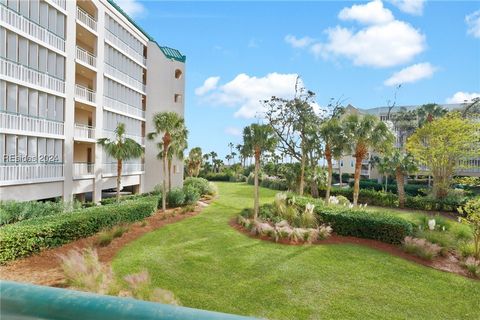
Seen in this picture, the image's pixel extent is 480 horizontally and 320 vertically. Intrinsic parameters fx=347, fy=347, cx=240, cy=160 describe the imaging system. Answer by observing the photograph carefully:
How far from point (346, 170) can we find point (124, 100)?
174 feet

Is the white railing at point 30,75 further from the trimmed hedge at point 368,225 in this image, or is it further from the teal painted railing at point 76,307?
the teal painted railing at point 76,307

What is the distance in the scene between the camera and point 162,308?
4.07 feet

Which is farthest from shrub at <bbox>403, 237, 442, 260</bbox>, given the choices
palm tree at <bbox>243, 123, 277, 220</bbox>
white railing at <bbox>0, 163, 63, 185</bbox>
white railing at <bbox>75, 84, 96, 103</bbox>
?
white railing at <bbox>75, 84, 96, 103</bbox>

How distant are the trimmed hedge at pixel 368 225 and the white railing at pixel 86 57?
1940 cm

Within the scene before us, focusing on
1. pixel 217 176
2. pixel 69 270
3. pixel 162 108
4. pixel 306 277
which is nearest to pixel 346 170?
pixel 217 176

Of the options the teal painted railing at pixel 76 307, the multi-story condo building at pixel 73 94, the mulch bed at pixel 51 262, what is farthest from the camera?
the multi-story condo building at pixel 73 94

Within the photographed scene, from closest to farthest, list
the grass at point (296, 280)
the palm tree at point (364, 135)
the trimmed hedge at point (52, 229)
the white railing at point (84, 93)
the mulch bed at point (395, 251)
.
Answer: the grass at point (296, 280) < the trimmed hedge at point (52, 229) < the mulch bed at point (395, 251) < the palm tree at point (364, 135) < the white railing at point (84, 93)

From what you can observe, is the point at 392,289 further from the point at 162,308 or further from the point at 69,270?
the point at 162,308

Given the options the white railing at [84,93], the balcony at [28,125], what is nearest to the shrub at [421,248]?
the balcony at [28,125]

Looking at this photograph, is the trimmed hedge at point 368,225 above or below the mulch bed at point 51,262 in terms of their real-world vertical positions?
above

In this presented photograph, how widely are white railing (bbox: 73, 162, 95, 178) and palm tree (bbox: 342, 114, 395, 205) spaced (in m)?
18.7

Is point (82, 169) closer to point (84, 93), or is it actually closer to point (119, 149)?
point (119, 149)

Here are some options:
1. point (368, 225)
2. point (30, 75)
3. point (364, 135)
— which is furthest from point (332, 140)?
point (30, 75)

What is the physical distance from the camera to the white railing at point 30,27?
56.2 feet
